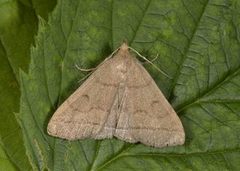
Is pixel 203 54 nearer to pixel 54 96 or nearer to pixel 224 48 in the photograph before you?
pixel 224 48

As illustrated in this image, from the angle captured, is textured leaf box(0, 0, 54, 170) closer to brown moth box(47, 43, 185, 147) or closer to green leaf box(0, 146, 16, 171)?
green leaf box(0, 146, 16, 171)

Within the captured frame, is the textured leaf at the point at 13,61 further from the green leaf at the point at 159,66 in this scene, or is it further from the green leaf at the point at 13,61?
the green leaf at the point at 159,66

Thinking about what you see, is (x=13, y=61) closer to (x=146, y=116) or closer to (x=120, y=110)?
(x=120, y=110)

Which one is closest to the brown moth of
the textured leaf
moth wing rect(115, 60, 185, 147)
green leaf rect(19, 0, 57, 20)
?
moth wing rect(115, 60, 185, 147)

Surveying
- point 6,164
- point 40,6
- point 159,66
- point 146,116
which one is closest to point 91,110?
point 146,116

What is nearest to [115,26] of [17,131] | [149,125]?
Answer: [149,125]
